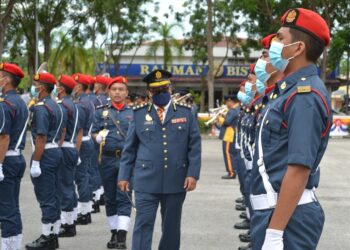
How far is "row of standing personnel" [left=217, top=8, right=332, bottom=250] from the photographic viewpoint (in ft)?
10.4

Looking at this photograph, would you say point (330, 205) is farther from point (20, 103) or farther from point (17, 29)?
point (17, 29)

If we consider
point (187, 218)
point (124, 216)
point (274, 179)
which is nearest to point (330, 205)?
point (187, 218)

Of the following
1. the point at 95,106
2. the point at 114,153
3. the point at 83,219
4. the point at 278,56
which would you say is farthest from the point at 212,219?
the point at 278,56

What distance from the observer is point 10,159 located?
6.61 metres

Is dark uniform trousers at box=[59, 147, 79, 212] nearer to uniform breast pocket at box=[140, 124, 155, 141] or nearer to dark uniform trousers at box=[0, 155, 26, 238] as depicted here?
dark uniform trousers at box=[0, 155, 26, 238]

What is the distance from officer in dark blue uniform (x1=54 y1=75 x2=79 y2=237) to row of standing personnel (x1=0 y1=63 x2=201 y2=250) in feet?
0.04

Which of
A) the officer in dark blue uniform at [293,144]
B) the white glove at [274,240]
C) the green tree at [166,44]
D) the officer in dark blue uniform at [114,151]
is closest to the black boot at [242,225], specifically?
the officer in dark blue uniform at [114,151]

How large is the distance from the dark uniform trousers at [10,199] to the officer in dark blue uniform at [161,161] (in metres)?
1.30

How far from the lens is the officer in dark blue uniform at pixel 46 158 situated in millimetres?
7227

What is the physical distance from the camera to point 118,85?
7.88 metres

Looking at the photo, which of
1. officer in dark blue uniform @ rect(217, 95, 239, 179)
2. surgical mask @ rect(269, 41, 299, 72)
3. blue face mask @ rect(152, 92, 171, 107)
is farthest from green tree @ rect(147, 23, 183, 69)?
surgical mask @ rect(269, 41, 299, 72)

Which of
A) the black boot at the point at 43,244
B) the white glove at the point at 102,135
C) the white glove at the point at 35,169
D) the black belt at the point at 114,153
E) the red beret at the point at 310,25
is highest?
the red beret at the point at 310,25

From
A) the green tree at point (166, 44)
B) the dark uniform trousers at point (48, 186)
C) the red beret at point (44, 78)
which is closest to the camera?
the dark uniform trousers at point (48, 186)

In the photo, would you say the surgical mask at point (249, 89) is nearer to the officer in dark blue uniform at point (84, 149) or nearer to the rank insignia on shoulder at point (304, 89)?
the officer in dark blue uniform at point (84, 149)
